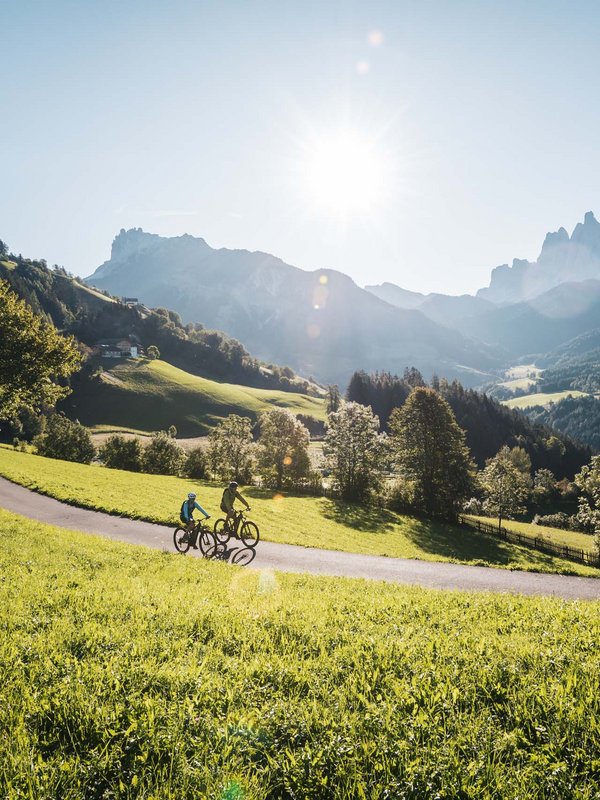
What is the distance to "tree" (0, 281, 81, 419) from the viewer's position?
30.5 metres

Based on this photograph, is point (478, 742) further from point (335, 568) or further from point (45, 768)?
point (335, 568)

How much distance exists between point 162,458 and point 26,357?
1495 inches

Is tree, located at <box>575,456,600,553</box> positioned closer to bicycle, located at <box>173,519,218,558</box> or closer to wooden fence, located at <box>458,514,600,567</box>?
wooden fence, located at <box>458,514,600,567</box>

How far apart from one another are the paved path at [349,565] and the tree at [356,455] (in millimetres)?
33031

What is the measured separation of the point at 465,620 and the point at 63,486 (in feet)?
119

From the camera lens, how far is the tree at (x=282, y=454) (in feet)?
210

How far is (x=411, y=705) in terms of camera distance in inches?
201

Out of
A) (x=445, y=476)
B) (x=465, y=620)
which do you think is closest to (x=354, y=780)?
(x=465, y=620)

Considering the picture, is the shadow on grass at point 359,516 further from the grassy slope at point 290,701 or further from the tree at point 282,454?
the grassy slope at point 290,701

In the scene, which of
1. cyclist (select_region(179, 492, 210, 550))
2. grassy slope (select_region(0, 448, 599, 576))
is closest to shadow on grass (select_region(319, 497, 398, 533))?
grassy slope (select_region(0, 448, 599, 576))

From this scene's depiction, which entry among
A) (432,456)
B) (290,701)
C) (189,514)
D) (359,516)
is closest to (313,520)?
(359,516)

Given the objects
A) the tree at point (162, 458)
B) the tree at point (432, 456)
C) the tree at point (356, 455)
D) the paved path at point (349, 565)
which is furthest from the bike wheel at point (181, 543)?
the tree at point (162, 458)

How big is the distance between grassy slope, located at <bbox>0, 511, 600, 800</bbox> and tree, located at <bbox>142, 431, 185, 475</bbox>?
2336 inches

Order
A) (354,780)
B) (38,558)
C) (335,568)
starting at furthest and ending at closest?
(335,568) → (38,558) → (354,780)
